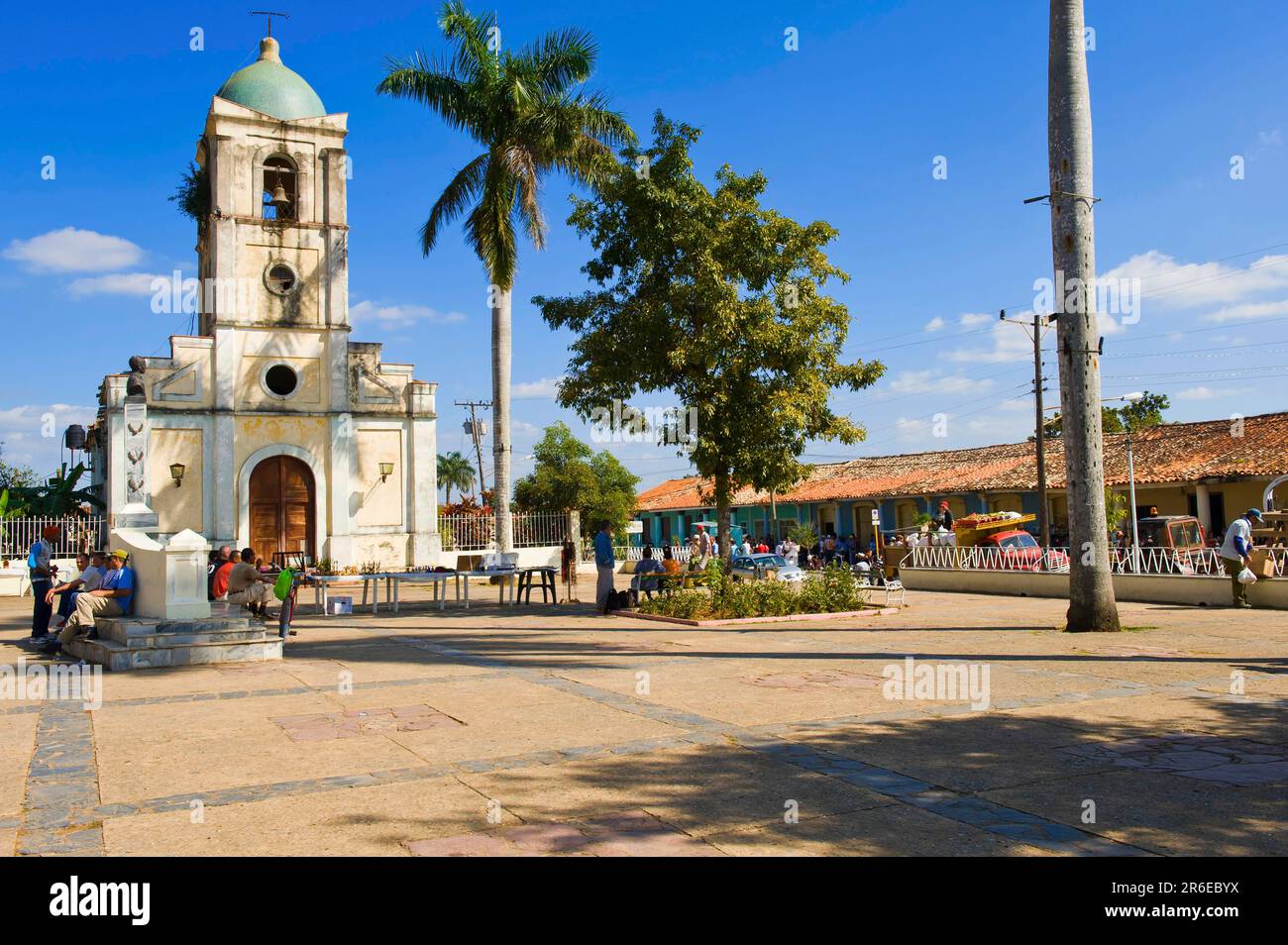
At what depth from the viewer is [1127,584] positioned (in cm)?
1956

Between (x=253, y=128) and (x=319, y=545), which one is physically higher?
(x=253, y=128)

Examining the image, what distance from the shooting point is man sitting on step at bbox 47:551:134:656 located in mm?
11758

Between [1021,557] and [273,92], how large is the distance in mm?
22478

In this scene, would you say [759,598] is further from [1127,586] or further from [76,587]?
[76,587]

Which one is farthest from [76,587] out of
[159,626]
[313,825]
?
[313,825]

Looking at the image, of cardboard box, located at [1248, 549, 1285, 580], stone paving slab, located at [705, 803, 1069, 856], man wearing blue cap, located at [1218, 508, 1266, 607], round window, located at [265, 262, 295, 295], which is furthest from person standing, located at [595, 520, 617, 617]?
round window, located at [265, 262, 295, 295]

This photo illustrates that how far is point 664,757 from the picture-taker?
631 centimetres

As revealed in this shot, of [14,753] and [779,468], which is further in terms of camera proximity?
[779,468]

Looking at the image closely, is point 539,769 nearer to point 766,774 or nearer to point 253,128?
point 766,774

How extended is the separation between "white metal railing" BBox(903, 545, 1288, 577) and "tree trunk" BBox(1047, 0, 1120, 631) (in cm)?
621

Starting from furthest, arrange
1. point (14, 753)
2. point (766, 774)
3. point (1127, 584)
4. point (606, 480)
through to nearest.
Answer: point (606, 480) < point (1127, 584) < point (14, 753) < point (766, 774)

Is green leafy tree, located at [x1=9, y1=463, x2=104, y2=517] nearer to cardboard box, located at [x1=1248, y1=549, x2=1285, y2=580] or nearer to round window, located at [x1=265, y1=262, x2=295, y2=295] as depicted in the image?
round window, located at [x1=265, y1=262, x2=295, y2=295]

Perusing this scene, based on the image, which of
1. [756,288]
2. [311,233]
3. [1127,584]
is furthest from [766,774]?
[311,233]
